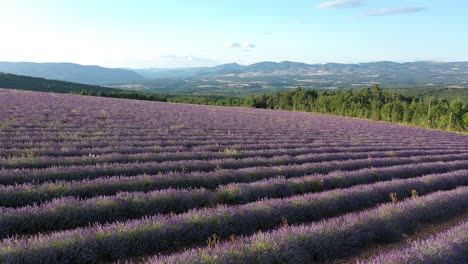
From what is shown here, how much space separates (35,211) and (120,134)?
11.3 meters

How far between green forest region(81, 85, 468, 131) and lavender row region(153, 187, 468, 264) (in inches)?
2029

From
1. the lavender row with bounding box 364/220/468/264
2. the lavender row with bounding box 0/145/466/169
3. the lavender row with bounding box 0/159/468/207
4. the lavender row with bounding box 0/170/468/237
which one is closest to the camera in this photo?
the lavender row with bounding box 364/220/468/264

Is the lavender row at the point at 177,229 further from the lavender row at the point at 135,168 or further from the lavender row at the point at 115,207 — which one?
the lavender row at the point at 135,168

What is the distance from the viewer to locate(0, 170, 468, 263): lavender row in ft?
13.9

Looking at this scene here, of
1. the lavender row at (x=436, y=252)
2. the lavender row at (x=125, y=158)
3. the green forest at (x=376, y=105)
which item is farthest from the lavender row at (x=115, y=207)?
the green forest at (x=376, y=105)

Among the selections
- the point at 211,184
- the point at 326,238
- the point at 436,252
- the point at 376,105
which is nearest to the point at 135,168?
the point at 211,184

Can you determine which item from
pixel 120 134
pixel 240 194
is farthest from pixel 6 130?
pixel 240 194

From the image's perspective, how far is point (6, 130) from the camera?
1495 centimetres

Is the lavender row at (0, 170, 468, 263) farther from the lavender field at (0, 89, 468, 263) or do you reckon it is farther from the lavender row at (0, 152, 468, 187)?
the lavender row at (0, 152, 468, 187)

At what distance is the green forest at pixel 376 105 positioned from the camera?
5366 centimetres

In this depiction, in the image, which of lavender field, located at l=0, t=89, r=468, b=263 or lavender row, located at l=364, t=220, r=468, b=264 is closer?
lavender row, located at l=364, t=220, r=468, b=264

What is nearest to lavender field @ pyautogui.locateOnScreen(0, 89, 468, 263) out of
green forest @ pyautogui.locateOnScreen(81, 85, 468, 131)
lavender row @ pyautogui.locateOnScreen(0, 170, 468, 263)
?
lavender row @ pyautogui.locateOnScreen(0, 170, 468, 263)

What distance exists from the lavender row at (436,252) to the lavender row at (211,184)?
347 cm

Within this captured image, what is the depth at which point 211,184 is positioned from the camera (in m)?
8.66
